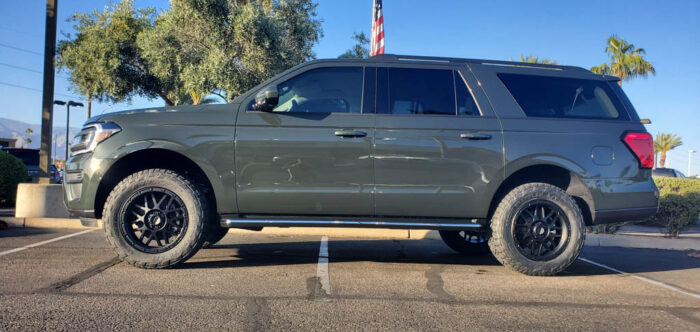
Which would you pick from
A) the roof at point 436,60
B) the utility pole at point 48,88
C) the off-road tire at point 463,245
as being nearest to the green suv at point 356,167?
the roof at point 436,60

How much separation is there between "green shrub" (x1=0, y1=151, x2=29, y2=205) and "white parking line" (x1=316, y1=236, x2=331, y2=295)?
8.61 metres

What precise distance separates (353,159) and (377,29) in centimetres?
738

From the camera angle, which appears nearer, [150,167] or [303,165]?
[303,165]

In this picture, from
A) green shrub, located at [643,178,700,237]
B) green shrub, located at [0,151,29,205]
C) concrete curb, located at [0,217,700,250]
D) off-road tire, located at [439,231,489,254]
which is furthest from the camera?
green shrub, located at [0,151,29,205]

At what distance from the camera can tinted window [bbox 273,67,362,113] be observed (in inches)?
181

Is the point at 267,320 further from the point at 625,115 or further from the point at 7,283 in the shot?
the point at 625,115

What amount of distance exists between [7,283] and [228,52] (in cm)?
1057

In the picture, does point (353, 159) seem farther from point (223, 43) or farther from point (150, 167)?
point (223, 43)

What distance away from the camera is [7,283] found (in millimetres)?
3674

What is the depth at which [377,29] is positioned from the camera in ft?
36.3

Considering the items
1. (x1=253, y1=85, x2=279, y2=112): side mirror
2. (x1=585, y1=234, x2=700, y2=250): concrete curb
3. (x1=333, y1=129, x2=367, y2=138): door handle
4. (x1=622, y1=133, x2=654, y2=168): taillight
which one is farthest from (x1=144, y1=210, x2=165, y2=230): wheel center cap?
(x1=585, y1=234, x2=700, y2=250): concrete curb

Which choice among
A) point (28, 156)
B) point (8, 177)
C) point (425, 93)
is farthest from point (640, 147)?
point (28, 156)

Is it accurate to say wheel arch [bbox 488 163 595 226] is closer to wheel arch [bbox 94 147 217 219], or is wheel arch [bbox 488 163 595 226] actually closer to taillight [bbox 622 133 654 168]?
taillight [bbox 622 133 654 168]

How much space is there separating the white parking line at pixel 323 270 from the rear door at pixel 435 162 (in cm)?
76
